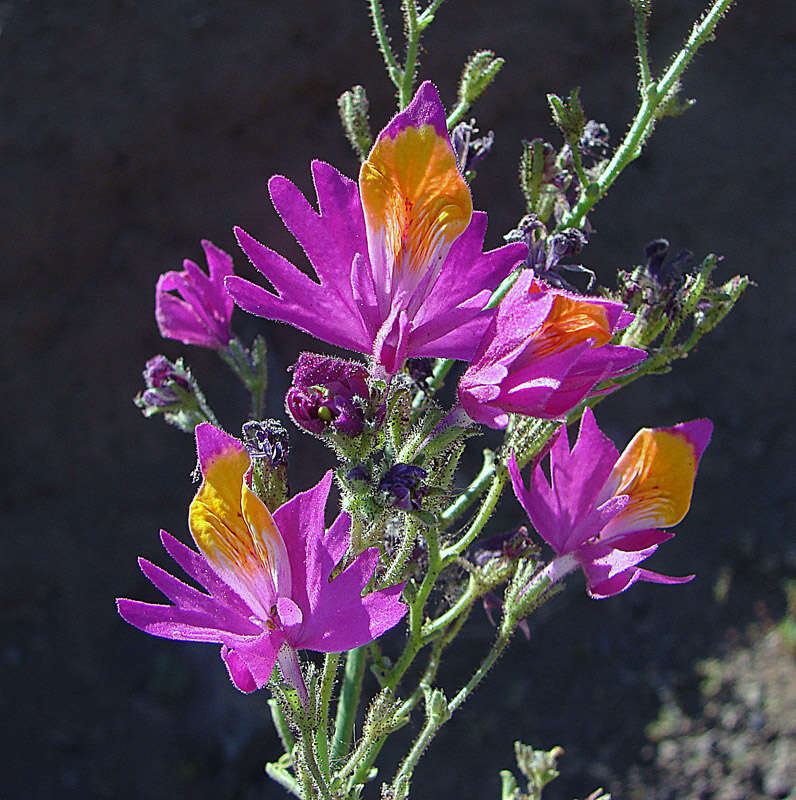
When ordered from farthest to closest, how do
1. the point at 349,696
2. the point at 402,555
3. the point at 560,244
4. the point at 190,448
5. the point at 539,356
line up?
the point at 190,448, the point at 349,696, the point at 560,244, the point at 402,555, the point at 539,356

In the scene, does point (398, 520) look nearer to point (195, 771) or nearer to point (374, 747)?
point (374, 747)

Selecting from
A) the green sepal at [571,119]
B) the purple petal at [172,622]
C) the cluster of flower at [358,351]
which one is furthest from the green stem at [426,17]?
the purple petal at [172,622]

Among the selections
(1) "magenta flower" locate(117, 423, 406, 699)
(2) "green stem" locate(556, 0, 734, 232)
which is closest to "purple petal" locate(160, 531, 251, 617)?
(1) "magenta flower" locate(117, 423, 406, 699)

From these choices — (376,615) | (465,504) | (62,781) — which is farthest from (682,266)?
(62,781)

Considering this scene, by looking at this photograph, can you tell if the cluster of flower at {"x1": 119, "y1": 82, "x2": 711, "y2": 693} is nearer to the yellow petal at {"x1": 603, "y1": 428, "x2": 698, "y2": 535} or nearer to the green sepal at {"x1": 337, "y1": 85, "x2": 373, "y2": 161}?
the yellow petal at {"x1": 603, "y1": 428, "x2": 698, "y2": 535}

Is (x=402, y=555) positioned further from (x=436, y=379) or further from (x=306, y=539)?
(x=436, y=379)

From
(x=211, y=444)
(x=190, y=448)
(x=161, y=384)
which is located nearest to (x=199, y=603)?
(x=211, y=444)
